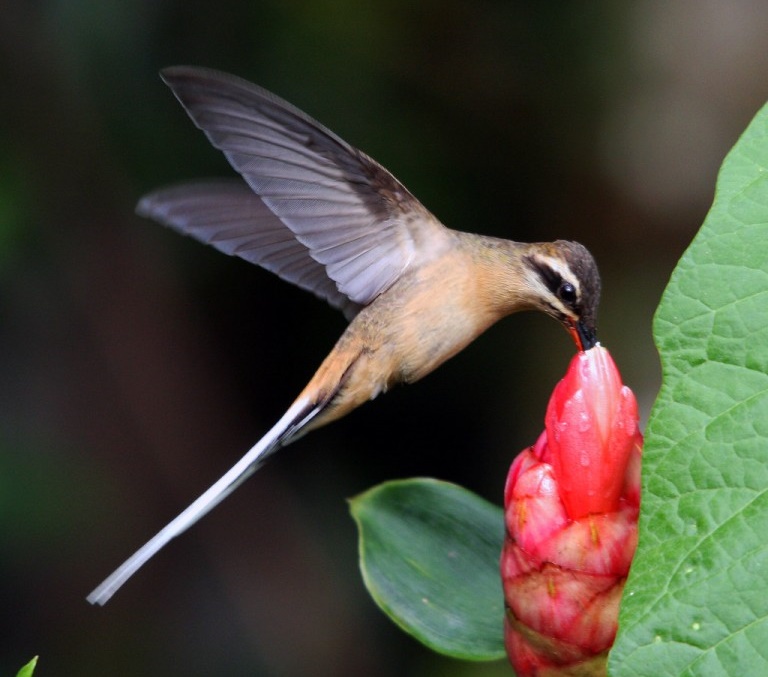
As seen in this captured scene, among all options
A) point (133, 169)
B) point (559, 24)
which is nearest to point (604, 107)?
point (559, 24)

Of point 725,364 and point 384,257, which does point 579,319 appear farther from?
point 725,364

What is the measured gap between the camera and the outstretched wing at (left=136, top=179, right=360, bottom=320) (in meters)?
2.06

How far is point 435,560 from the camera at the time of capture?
72.4 inches

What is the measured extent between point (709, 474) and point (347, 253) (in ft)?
3.85

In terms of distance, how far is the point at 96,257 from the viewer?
3.88m

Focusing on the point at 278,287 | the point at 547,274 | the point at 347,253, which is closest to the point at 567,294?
the point at 547,274

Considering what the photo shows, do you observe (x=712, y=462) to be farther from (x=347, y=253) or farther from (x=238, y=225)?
(x=238, y=225)

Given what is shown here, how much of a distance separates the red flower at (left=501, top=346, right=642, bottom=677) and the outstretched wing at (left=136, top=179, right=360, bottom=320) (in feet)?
3.15

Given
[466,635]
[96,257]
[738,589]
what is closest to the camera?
[738,589]

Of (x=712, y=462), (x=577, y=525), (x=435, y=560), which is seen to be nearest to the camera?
(x=712, y=462)

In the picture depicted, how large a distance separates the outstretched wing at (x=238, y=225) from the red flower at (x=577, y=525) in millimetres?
961

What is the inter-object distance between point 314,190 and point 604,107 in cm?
220

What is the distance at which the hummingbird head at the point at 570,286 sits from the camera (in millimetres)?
1952

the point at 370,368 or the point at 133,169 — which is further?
the point at 133,169
